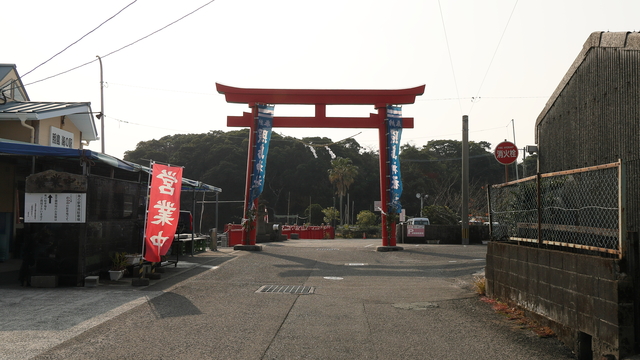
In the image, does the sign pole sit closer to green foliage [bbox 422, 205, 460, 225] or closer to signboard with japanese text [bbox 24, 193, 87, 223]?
green foliage [bbox 422, 205, 460, 225]

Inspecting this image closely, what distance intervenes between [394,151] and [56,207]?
1346 centimetres

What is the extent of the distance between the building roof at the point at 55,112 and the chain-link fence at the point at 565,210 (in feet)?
41.8

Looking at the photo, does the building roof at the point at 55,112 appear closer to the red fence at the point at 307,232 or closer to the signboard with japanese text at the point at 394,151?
the signboard with japanese text at the point at 394,151

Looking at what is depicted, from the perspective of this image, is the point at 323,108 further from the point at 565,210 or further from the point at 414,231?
the point at 565,210

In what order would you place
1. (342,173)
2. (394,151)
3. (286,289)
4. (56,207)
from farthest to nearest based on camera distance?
(342,173) < (394,151) < (286,289) < (56,207)

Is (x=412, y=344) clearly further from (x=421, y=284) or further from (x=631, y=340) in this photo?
(x=421, y=284)

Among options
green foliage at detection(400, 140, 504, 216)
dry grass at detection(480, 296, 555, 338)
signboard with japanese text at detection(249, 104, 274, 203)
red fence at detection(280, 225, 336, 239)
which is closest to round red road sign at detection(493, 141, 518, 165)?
dry grass at detection(480, 296, 555, 338)

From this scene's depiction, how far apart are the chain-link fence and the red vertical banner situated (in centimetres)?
662

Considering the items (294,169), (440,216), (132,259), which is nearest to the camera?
(132,259)

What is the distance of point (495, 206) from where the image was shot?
9.72 meters

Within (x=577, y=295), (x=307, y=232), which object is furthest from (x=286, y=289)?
(x=307, y=232)

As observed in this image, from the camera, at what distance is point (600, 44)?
8.63m

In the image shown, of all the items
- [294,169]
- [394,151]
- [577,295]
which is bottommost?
[577,295]

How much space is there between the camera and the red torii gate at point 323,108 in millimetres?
20172
